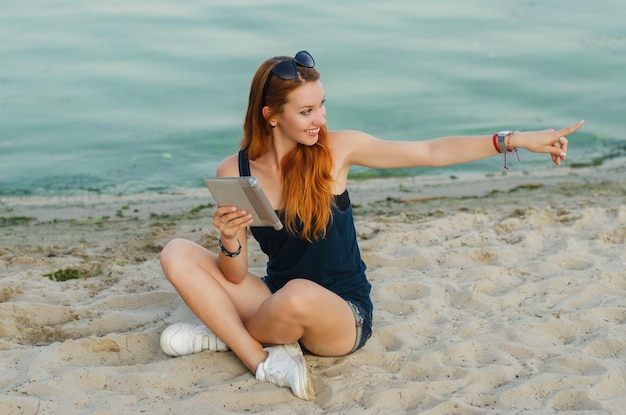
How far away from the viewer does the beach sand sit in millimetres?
4121

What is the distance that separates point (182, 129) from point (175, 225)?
409 cm

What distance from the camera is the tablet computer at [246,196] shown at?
12.7 ft

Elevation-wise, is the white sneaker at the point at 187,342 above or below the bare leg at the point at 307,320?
below

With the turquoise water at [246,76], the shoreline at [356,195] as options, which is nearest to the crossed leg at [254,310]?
the shoreline at [356,195]

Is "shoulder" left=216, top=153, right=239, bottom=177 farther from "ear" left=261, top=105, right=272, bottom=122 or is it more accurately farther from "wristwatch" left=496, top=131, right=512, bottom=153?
"wristwatch" left=496, top=131, right=512, bottom=153

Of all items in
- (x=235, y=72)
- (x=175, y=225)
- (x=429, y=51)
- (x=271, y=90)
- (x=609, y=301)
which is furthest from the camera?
(x=429, y=51)

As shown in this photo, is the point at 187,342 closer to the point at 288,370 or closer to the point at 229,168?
the point at 288,370

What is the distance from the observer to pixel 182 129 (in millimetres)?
11539

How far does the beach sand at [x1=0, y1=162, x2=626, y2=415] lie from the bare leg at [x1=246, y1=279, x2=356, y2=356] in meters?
0.13

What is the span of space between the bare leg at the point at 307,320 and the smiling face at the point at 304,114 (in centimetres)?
71

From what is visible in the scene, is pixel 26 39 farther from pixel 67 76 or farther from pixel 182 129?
pixel 182 129

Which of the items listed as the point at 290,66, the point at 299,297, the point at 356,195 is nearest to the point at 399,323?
the point at 299,297

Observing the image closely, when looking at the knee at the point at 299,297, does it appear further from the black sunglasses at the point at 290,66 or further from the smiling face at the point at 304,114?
the black sunglasses at the point at 290,66

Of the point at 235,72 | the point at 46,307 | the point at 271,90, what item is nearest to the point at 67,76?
the point at 235,72
